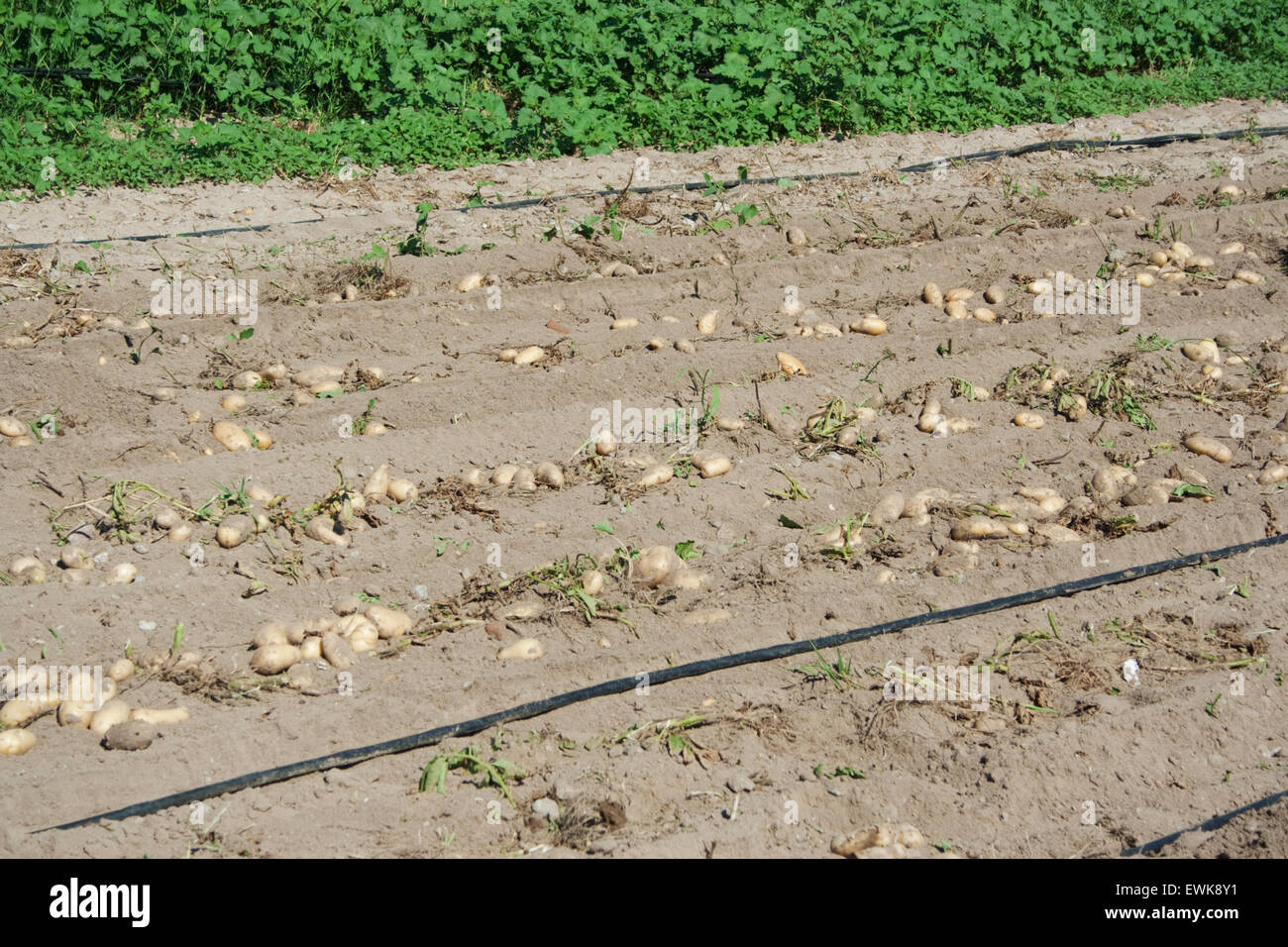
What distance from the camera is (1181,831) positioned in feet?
9.00

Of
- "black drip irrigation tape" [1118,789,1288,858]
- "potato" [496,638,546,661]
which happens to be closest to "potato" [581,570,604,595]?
"potato" [496,638,546,661]

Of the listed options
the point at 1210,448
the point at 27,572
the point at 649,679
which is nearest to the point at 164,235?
the point at 27,572

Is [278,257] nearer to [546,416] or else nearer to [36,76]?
[546,416]

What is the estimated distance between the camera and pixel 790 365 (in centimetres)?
456

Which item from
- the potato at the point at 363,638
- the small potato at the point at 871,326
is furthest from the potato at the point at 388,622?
the small potato at the point at 871,326

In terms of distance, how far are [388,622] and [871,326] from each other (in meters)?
2.56

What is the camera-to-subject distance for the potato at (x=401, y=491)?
3.84 meters

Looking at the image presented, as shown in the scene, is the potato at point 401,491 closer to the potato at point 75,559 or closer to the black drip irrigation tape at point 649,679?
→ the potato at point 75,559

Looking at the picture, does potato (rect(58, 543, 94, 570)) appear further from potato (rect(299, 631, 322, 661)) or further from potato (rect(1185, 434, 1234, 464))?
potato (rect(1185, 434, 1234, 464))

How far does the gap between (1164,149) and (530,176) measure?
13.1 ft

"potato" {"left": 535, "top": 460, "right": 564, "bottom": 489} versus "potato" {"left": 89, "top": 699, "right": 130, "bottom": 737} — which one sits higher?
"potato" {"left": 535, "top": 460, "right": 564, "bottom": 489}

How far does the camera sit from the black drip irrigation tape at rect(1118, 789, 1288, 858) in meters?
2.68

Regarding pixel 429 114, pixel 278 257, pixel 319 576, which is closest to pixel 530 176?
pixel 429 114

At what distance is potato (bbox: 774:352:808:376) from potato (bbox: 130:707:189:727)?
2.62 meters
